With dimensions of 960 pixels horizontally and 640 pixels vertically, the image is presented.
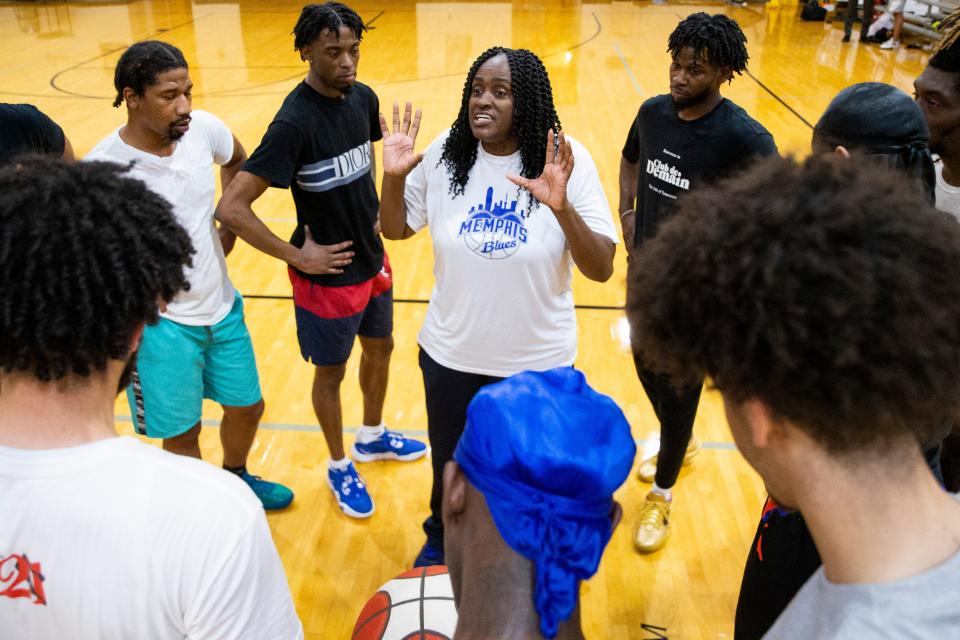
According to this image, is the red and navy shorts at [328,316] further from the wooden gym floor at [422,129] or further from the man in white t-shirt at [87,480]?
the man in white t-shirt at [87,480]

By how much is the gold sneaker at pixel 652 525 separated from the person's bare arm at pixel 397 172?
1553 millimetres

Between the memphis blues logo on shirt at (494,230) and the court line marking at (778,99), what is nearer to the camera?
the memphis blues logo on shirt at (494,230)

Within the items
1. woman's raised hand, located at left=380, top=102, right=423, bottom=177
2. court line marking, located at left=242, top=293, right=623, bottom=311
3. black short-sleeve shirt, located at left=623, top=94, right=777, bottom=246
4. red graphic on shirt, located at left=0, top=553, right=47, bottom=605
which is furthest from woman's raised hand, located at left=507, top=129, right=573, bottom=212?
court line marking, located at left=242, top=293, right=623, bottom=311

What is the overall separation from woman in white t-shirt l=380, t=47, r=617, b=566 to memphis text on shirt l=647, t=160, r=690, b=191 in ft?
1.50

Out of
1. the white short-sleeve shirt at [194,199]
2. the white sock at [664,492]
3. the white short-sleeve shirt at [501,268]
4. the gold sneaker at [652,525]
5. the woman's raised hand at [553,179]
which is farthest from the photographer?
the white sock at [664,492]

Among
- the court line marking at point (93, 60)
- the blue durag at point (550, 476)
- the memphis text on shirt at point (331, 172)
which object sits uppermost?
the blue durag at point (550, 476)

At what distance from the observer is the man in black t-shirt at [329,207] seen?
300 centimetres

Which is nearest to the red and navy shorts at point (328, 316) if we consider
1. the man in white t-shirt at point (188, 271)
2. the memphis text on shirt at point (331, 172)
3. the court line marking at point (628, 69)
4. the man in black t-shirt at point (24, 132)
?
the man in white t-shirt at point (188, 271)

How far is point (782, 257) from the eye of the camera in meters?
1.00

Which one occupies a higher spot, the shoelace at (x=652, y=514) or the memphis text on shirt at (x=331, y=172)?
the memphis text on shirt at (x=331, y=172)

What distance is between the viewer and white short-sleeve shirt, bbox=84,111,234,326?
278 cm

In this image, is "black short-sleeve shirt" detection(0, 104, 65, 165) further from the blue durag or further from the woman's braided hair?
the blue durag

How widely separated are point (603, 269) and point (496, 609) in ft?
5.18

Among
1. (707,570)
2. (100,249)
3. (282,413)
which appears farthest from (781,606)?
(282,413)
